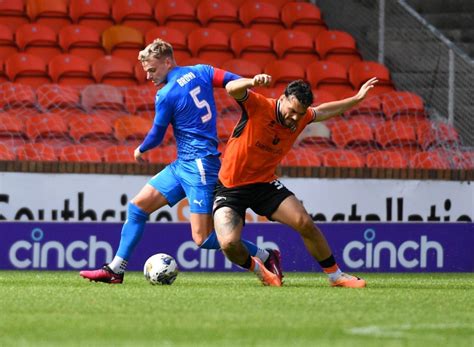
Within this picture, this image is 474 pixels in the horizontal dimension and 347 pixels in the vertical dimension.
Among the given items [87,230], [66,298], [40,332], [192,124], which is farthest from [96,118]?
[40,332]

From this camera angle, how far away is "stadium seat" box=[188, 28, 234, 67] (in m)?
16.0

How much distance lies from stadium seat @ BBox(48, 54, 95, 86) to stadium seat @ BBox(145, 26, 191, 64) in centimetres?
105

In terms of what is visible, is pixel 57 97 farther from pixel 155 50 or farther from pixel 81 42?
pixel 155 50

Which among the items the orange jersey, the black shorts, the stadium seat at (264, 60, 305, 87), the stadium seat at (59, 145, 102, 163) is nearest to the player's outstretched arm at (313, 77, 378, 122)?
the orange jersey

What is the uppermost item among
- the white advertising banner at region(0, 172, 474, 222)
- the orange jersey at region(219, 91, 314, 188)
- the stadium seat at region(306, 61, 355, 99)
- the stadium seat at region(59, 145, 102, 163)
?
the stadium seat at region(306, 61, 355, 99)

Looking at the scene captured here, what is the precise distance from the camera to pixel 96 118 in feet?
45.3

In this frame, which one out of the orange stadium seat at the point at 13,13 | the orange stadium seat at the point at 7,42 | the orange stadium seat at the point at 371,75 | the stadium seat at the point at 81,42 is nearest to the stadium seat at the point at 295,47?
the orange stadium seat at the point at 371,75

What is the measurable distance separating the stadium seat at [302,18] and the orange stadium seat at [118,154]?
4.48 meters

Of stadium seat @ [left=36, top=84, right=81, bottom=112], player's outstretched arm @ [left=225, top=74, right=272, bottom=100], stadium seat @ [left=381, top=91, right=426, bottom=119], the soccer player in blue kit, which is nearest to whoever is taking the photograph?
player's outstretched arm @ [left=225, top=74, right=272, bottom=100]

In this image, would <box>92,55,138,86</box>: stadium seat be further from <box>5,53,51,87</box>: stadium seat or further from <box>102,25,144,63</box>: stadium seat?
<box>5,53,51,87</box>: stadium seat

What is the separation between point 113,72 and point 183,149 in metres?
6.22

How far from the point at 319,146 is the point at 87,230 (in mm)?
3269

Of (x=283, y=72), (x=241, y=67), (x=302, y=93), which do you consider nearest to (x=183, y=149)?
(x=302, y=93)

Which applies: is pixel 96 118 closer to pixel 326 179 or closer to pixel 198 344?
pixel 326 179
